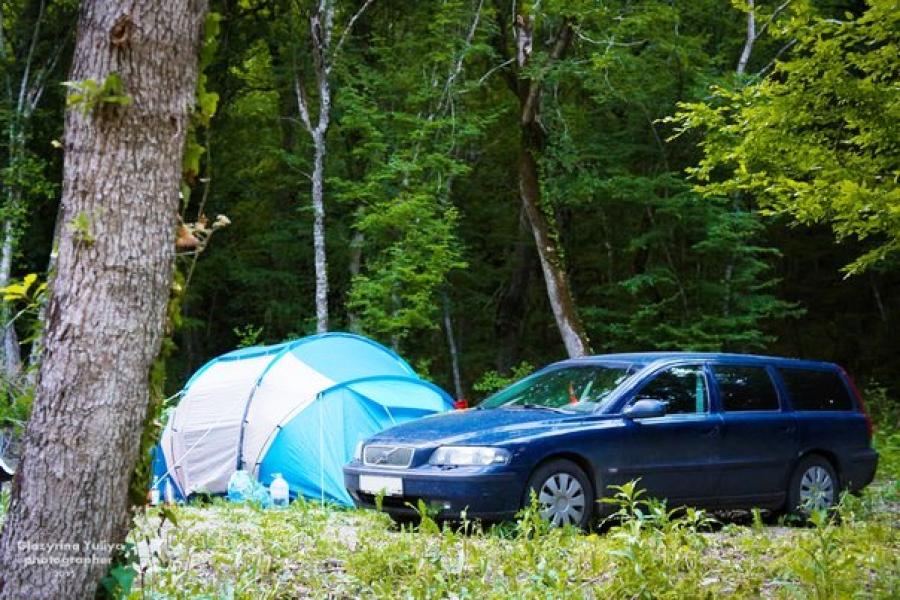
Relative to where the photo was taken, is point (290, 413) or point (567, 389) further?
point (290, 413)

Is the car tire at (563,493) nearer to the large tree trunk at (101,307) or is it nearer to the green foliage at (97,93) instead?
the large tree trunk at (101,307)

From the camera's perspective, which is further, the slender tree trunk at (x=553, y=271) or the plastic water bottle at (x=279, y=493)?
the slender tree trunk at (x=553, y=271)

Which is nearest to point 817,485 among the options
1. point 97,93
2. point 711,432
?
point 711,432

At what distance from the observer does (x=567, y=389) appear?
7.91 meters

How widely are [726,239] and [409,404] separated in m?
8.21

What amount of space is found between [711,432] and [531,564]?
127 inches

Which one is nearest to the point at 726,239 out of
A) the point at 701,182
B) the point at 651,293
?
the point at 701,182

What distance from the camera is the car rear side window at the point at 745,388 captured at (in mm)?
8172

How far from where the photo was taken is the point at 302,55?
64.4 ft

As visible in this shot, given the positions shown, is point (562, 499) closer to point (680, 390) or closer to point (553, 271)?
point (680, 390)

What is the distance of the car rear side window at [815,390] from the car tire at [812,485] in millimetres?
519

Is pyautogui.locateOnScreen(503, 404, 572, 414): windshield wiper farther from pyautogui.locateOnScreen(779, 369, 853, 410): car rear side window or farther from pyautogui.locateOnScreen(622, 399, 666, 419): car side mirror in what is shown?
pyautogui.locateOnScreen(779, 369, 853, 410): car rear side window

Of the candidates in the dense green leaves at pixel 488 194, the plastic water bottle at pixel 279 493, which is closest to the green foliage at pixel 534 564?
the plastic water bottle at pixel 279 493

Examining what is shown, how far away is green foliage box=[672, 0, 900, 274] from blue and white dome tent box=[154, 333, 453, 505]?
4680 millimetres
